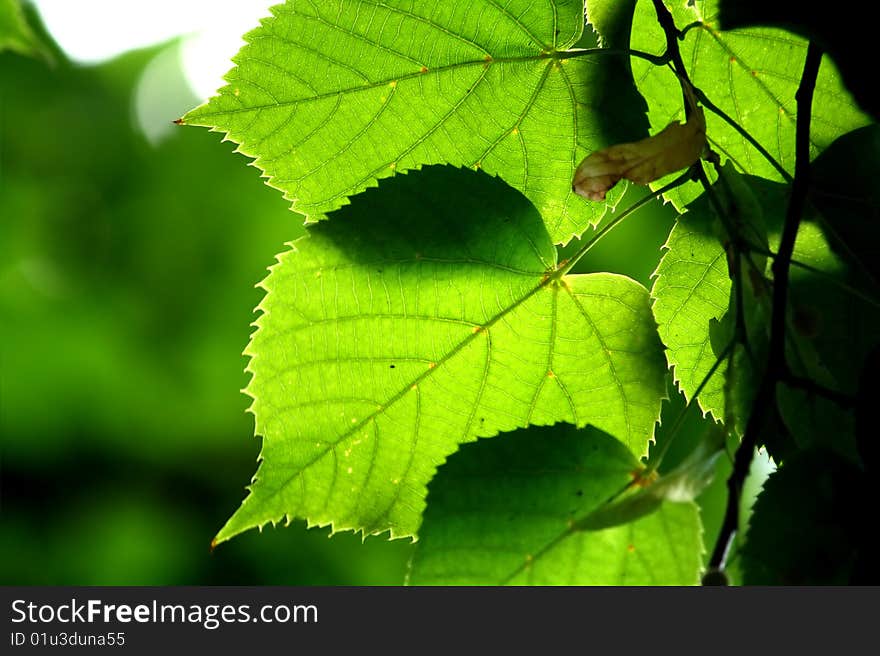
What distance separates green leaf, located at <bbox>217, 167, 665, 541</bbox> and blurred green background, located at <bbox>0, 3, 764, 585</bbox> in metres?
2.33


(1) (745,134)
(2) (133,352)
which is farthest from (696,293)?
(2) (133,352)

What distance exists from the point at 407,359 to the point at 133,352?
2888mm

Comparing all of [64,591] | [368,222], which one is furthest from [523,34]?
[64,591]

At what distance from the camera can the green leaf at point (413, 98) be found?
1.05 metres

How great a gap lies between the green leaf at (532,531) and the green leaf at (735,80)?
426 mm

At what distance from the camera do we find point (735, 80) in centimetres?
114

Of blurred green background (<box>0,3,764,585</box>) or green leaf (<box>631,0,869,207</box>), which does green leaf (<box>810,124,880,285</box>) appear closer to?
green leaf (<box>631,0,869,207</box>)

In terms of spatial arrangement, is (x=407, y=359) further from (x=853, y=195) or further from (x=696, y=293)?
(x=853, y=195)

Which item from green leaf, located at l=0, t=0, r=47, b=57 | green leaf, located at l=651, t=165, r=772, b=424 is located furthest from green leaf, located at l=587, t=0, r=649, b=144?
green leaf, located at l=0, t=0, r=47, b=57

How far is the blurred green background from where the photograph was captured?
3.48m

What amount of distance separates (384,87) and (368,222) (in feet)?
0.60

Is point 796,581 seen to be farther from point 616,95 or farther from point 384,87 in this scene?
point 384,87

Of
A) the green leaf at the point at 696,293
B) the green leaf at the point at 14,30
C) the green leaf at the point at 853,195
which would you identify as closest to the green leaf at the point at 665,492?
the green leaf at the point at 696,293

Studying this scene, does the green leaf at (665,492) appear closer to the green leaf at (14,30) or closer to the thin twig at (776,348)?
the thin twig at (776,348)
